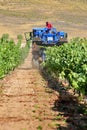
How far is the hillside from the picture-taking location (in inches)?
2680

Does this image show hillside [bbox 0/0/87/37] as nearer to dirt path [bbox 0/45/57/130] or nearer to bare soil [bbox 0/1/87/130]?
bare soil [bbox 0/1/87/130]

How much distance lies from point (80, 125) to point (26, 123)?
4.65ft

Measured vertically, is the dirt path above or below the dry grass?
above

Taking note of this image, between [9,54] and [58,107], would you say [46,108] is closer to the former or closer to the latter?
[58,107]

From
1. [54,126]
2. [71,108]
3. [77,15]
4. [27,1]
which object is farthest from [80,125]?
[27,1]

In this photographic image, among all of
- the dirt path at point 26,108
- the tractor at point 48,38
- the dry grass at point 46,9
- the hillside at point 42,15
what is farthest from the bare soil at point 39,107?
the dry grass at point 46,9

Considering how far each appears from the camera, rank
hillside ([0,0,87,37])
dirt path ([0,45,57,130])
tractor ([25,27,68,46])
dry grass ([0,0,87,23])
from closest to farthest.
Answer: dirt path ([0,45,57,130]), tractor ([25,27,68,46]), hillside ([0,0,87,37]), dry grass ([0,0,87,23])

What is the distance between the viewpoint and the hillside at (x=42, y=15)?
2680 inches

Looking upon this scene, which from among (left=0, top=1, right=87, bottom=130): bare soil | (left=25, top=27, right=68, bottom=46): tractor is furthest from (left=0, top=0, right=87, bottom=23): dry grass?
(left=0, top=1, right=87, bottom=130): bare soil

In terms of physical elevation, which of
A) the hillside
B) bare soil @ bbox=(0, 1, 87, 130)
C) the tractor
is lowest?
the hillside

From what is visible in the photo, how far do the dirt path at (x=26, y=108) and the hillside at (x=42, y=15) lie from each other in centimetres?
4471

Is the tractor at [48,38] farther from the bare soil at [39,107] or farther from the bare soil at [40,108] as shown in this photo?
the bare soil at [40,108]

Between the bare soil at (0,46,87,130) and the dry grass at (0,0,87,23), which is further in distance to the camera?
the dry grass at (0,0,87,23)

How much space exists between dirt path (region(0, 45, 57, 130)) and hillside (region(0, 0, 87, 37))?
44.7 meters
